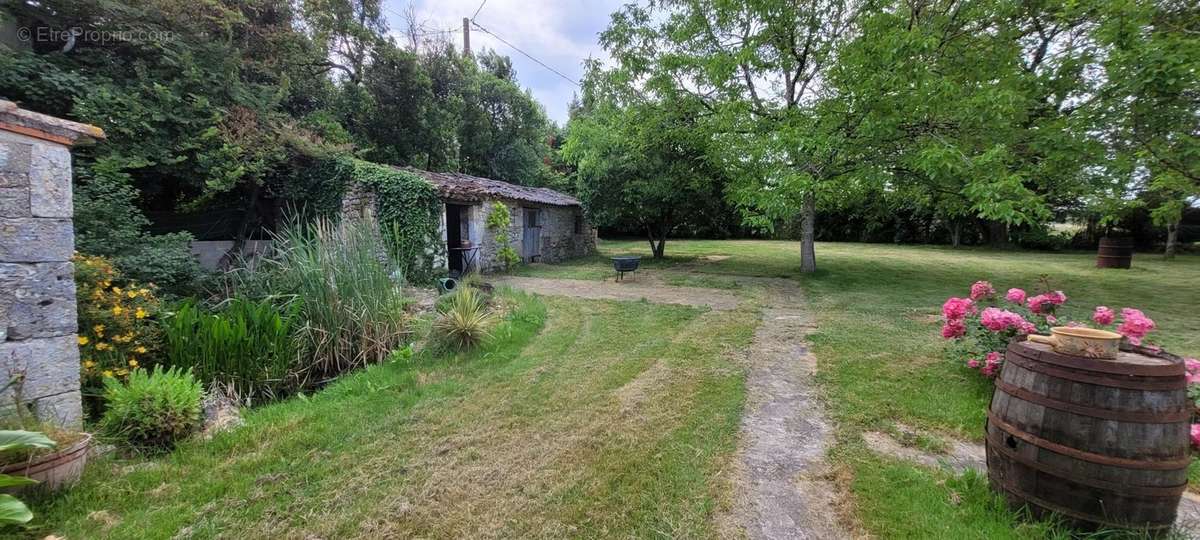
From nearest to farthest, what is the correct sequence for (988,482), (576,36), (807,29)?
1. (988,482)
2. (807,29)
3. (576,36)

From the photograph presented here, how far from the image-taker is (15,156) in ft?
7.30

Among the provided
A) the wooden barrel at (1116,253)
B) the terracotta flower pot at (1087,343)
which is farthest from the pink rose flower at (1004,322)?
the wooden barrel at (1116,253)

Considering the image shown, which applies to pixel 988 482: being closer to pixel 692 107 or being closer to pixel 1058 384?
pixel 1058 384

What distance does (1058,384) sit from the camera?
181 centimetres

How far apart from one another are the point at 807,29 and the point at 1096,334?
31.3ft

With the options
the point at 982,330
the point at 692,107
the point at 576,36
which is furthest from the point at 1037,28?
the point at 576,36

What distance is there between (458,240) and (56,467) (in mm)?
9063

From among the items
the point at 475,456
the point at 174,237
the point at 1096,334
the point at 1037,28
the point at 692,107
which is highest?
the point at 1037,28

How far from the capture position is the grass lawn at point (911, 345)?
208 centimetres

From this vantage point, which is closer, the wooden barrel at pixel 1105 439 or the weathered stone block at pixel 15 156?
the wooden barrel at pixel 1105 439

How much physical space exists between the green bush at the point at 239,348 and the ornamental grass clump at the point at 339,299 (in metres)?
0.19

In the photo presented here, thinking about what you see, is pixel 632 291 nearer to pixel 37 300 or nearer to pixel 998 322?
pixel 998 322

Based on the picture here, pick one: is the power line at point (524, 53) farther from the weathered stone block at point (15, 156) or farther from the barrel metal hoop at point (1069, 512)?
the barrel metal hoop at point (1069, 512)

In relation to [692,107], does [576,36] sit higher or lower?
higher
